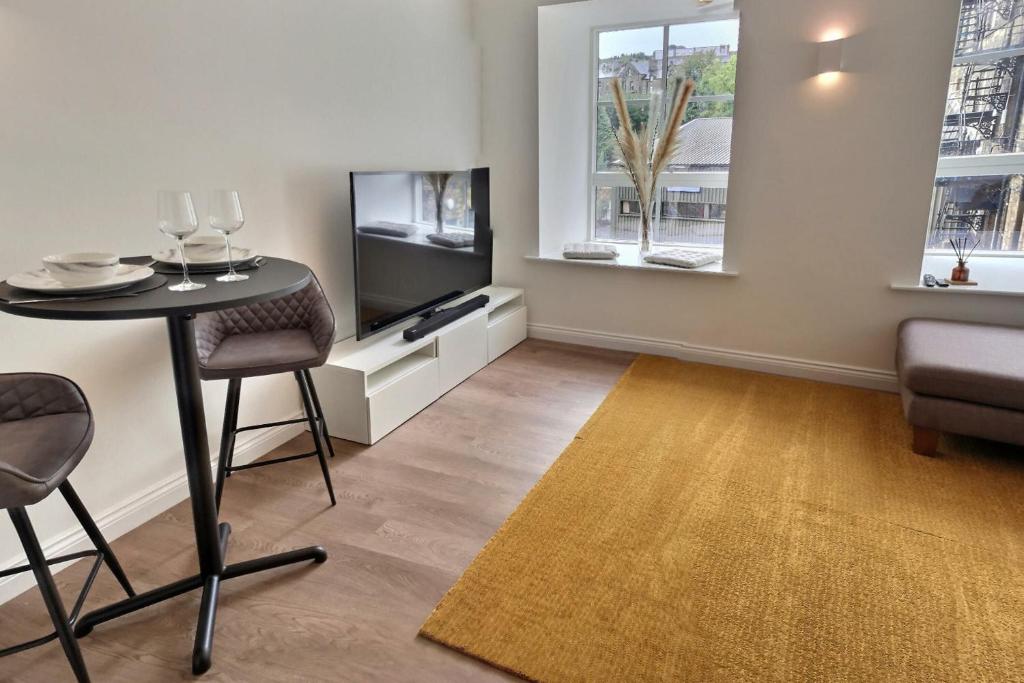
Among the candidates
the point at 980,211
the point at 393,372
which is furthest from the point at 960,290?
the point at 393,372

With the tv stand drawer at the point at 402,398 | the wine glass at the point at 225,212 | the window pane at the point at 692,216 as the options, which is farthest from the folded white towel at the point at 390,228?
the window pane at the point at 692,216

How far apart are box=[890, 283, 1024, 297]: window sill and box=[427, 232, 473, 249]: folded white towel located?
2.29 meters

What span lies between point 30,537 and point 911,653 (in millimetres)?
2171

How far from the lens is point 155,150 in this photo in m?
2.18

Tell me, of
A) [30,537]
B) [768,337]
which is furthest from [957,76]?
[30,537]

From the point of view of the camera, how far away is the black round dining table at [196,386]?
4.54ft

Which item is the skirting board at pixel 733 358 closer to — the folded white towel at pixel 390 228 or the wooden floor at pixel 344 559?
the wooden floor at pixel 344 559

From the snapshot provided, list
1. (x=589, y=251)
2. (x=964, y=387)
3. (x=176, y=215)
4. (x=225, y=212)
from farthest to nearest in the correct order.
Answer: (x=589, y=251) < (x=964, y=387) < (x=225, y=212) < (x=176, y=215)

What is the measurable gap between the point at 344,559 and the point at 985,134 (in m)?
3.77

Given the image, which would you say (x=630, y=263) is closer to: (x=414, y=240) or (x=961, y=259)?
(x=414, y=240)

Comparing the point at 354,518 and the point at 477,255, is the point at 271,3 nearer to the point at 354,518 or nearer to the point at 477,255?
the point at 477,255

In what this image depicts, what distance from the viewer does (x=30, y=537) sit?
1.44 metres

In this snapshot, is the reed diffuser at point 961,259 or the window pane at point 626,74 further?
the window pane at point 626,74

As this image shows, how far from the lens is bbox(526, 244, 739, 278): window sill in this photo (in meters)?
3.80
